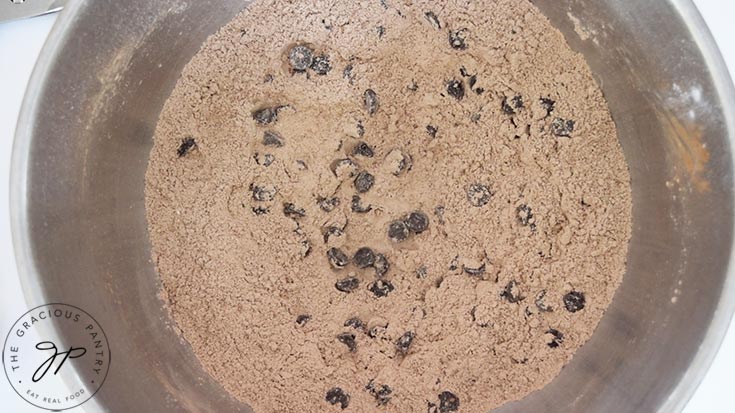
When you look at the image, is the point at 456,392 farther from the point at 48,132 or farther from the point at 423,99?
the point at 48,132

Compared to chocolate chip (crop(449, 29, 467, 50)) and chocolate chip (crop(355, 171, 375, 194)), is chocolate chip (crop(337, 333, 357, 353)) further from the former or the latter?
chocolate chip (crop(449, 29, 467, 50))

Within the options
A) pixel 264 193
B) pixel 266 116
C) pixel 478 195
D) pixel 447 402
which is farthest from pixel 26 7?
pixel 447 402

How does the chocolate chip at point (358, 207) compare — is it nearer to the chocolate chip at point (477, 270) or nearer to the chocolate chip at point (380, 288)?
the chocolate chip at point (380, 288)

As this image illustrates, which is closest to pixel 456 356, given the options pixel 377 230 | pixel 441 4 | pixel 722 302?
pixel 377 230

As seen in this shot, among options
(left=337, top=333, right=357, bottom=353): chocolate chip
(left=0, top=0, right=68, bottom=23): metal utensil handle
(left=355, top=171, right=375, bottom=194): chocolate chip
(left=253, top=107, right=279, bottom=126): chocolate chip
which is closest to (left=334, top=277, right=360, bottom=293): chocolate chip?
(left=337, top=333, right=357, bottom=353): chocolate chip

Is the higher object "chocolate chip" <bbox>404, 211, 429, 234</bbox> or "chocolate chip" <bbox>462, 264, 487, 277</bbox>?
"chocolate chip" <bbox>404, 211, 429, 234</bbox>

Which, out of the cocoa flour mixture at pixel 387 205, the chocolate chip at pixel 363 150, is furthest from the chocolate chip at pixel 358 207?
the chocolate chip at pixel 363 150
